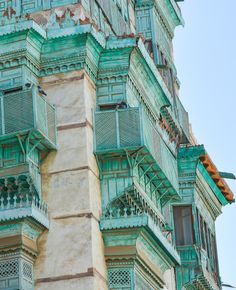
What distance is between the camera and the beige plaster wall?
2162 cm

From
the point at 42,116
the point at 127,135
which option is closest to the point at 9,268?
the point at 42,116

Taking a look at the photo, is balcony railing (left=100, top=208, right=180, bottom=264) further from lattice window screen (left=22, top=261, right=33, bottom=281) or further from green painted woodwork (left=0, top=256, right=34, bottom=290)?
green painted woodwork (left=0, top=256, right=34, bottom=290)

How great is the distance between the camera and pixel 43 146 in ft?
74.1

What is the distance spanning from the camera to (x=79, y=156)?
22.6 meters

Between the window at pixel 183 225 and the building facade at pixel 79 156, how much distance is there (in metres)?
2.56

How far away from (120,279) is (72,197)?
6.31 ft

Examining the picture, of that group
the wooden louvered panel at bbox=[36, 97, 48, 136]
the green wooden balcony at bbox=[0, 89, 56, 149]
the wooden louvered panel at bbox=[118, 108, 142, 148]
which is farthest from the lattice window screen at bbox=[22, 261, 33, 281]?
the wooden louvered panel at bbox=[118, 108, 142, 148]

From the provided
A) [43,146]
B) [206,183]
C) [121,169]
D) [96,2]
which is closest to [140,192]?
[121,169]

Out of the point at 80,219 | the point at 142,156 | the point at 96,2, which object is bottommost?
the point at 80,219

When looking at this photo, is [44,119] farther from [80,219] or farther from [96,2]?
[96,2]

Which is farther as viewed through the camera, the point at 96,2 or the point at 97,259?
the point at 96,2

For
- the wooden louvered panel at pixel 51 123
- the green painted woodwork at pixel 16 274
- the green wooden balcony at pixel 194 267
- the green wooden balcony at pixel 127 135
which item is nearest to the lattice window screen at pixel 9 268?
the green painted woodwork at pixel 16 274

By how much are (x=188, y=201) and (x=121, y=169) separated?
5.96 meters

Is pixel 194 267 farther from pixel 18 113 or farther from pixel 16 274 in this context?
pixel 18 113
